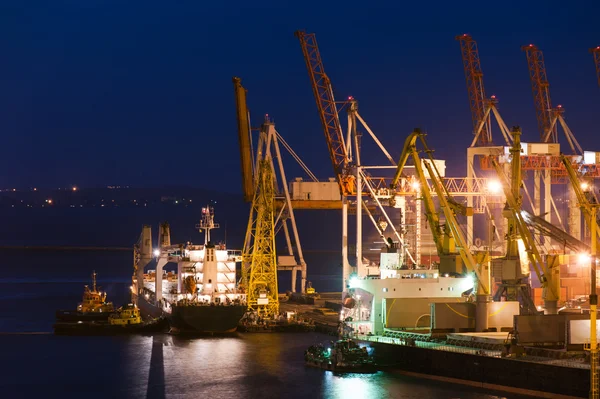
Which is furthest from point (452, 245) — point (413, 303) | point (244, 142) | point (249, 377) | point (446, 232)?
point (244, 142)

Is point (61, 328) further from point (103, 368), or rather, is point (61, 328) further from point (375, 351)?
point (375, 351)

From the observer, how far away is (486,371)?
124ft

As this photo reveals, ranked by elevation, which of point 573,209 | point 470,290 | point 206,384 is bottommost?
point 206,384

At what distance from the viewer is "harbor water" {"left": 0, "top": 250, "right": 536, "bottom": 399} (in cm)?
3925

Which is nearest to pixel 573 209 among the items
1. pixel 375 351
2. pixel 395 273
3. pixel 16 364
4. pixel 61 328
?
pixel 395 273

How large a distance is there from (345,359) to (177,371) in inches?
328

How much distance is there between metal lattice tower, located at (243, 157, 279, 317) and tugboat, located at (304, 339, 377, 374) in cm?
1708

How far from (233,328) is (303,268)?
1916 centimetres

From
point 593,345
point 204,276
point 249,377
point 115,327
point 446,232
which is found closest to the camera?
point 593,345

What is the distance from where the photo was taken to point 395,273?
A: 4794 cm

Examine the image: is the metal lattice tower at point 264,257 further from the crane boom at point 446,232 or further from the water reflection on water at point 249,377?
the crane boom at point 446,232

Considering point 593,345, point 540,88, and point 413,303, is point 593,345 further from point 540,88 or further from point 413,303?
point 540,88

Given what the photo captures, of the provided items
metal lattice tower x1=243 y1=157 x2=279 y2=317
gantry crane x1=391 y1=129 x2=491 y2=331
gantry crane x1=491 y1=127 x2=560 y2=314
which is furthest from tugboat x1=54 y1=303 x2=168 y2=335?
gantry crane x1=491 y1=127 x2=560 y2=314

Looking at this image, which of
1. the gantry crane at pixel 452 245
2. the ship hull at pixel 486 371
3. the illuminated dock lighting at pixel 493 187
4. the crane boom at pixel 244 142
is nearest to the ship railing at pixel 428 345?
the ship hull at pixel 486 371
